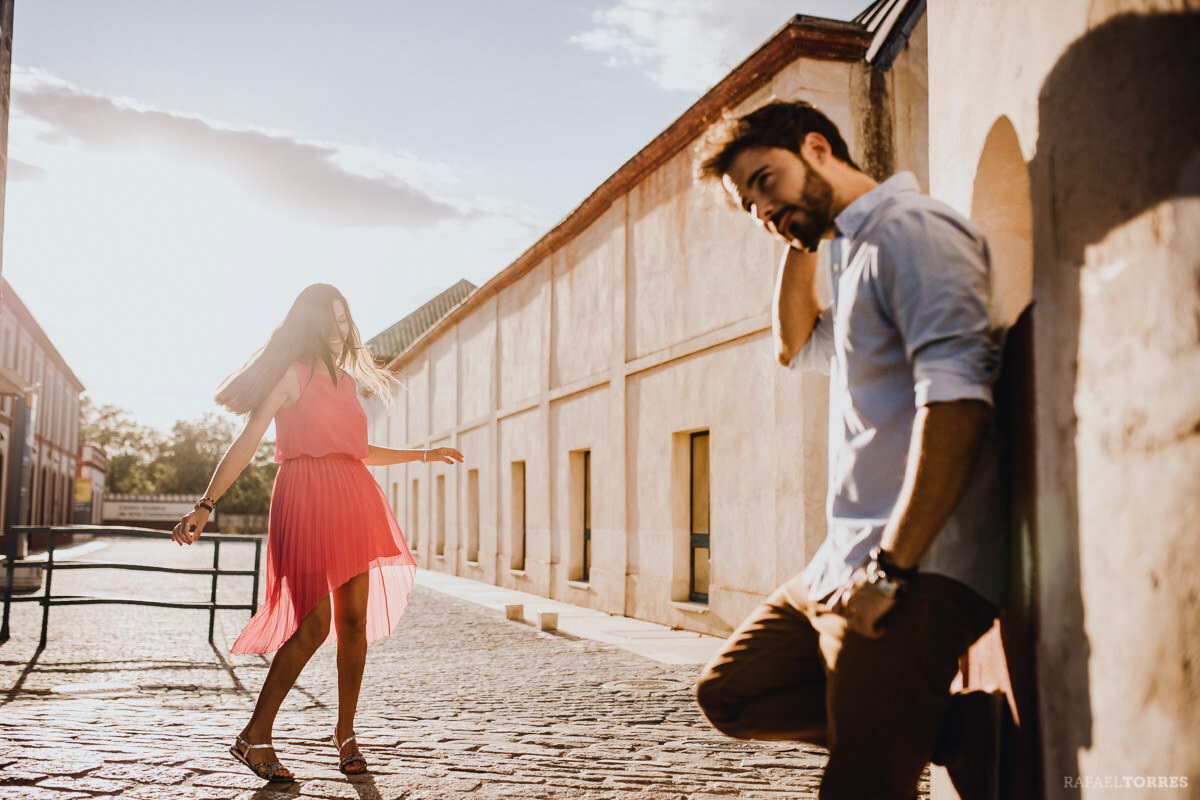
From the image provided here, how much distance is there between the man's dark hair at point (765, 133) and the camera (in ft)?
7.96

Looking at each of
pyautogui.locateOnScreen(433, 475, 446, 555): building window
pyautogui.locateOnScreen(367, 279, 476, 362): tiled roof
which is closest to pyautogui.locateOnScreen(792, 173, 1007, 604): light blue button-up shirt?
pyautogui.locateOnScreen(433, 475, 446, 555): building window

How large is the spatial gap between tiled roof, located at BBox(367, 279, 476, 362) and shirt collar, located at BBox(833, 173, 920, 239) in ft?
125

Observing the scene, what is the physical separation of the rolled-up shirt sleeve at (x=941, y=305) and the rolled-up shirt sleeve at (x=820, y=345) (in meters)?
0.64

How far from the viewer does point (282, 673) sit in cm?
419

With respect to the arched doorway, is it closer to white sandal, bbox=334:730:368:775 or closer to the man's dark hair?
the man's dark hair

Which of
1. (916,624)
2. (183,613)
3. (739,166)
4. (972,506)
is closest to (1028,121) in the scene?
(739,166)

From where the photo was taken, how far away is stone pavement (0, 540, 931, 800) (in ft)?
13.8

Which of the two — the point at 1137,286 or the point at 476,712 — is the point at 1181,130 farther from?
the point at 476,712

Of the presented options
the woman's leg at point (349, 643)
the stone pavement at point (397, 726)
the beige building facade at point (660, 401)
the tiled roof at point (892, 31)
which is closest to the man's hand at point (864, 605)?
the stone pavement at point (397, 726)

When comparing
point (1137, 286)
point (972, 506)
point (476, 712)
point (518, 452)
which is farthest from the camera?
point (518, 452)

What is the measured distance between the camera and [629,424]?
14.6 m

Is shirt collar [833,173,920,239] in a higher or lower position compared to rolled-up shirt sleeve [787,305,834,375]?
higher

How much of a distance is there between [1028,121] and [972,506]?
35.6 inches

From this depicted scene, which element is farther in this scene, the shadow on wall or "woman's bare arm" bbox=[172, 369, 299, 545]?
"woman's bare arm" bbox=[172, 369, 299, 545]
